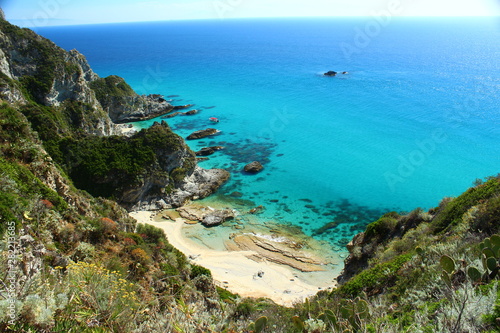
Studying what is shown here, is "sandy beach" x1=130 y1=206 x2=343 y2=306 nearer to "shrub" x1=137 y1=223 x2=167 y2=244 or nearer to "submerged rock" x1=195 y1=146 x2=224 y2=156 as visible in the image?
Result: "shrub" x1=137 y1=223 x2=167 y2=244

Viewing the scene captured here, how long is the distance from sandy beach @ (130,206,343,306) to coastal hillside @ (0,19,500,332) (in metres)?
3.02

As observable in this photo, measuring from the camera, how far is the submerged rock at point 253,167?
128 feet

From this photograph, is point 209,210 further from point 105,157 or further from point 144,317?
point 144,317

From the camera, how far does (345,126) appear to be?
5650 centimetres

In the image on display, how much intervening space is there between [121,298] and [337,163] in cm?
4028

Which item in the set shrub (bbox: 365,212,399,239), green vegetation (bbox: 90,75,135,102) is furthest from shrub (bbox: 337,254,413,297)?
green vegetation (bbox: 90,75,135,102)

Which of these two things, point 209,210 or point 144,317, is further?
point 209,210

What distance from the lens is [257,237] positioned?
2731cm

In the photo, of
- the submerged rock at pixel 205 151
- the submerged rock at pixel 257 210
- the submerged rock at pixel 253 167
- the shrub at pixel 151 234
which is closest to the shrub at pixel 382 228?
the submerged rock at pixel 257 210

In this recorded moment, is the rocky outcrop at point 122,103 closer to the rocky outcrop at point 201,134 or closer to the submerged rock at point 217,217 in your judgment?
the rocky outcrop at point 201,134

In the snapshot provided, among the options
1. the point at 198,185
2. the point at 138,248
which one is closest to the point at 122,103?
the point at 198,185

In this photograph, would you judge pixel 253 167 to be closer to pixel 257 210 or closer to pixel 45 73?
pixel 257 210

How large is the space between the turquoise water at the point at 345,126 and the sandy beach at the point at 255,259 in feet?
11.3

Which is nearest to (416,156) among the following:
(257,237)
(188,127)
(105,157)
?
(257,237)
